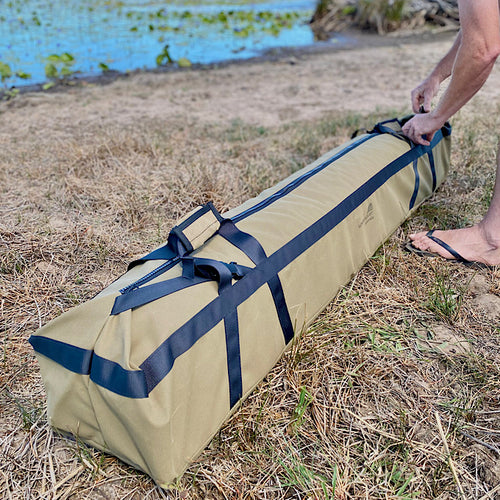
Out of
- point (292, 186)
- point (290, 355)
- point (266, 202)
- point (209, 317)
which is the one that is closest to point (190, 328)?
point (209, 317)

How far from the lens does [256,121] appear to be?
4.88 metres

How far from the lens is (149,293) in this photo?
4.75 feet

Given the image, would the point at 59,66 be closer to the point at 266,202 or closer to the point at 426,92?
the point at 426,92

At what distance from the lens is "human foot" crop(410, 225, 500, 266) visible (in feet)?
7.82

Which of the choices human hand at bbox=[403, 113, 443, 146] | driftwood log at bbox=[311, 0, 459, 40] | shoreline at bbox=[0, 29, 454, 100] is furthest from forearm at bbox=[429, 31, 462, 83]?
driftwood log at bbox=[311, 0, 459, 40]

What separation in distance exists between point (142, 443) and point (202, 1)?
14184 mm

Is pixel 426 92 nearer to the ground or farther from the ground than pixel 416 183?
farther from the ground

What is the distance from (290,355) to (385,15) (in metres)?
10.2

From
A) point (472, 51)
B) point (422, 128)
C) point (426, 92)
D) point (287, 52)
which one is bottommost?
point (287, 52)

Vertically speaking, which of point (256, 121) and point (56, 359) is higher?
point (56, 359)

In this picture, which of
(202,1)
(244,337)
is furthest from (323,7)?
(244,337)

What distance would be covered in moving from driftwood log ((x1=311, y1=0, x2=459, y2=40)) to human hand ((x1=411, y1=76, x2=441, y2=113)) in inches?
314

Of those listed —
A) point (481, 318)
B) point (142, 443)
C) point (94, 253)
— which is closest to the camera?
point (142, 443)

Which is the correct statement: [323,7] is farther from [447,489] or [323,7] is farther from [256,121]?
[447,489]
